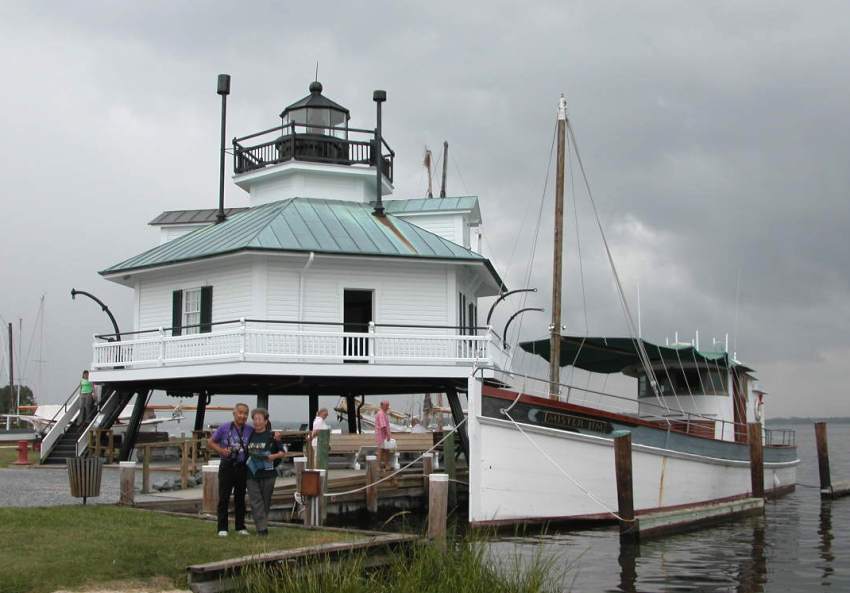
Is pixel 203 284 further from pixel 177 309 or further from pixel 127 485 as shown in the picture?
pixel 127 485

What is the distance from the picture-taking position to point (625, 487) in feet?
65.8

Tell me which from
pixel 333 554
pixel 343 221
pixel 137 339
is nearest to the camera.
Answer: pixel 333 554

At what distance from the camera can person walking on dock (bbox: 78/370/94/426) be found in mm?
31016

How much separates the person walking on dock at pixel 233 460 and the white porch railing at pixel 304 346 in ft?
36.2

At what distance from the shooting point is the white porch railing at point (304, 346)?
1007 inches

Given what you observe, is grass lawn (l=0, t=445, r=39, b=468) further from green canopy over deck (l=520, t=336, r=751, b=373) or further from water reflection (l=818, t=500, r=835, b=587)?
water reflection (l=818, t=500, r=835, b=587)

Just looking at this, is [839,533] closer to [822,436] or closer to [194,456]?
[822,436]

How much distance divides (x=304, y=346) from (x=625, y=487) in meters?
9.43

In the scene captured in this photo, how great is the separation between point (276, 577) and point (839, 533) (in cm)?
1633

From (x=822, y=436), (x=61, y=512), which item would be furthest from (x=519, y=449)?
(x=822, y=436)

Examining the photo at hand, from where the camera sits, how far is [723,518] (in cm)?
2369

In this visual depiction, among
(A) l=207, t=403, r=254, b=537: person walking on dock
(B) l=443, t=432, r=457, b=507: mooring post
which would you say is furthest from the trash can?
(B) l=443, t=432, r=457, b=507: mooring post

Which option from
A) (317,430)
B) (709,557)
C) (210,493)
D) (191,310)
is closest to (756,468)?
(709,557)

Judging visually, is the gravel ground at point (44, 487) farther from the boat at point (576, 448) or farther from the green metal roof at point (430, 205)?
the green metal roof at point (430, 205)
